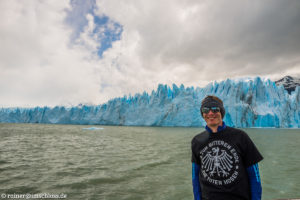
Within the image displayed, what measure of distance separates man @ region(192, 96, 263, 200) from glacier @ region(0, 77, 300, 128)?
40354mm

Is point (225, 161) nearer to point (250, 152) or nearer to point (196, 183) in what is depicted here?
point (250, 152)

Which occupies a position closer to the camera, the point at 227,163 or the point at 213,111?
the point at 227,163

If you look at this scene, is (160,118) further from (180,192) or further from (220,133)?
(220,133)

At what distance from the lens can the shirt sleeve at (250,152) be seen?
55.0 inches

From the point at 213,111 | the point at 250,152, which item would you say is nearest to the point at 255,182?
the point at 250,152

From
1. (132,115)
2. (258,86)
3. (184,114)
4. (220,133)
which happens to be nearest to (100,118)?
(132,115)

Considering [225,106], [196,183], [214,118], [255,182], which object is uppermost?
[225,106]

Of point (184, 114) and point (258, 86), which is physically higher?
point (258, 86)

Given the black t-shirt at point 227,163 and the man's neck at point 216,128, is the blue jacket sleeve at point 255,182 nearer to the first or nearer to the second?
the black t-shirt at point 227,163

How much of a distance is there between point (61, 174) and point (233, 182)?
226 inches

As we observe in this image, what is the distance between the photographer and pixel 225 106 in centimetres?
4022

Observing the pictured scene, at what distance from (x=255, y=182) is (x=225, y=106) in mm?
42533

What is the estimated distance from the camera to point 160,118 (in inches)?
1751

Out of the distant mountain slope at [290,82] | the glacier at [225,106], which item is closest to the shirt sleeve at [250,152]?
the glacier at [225,106]
